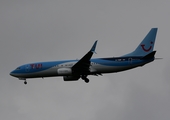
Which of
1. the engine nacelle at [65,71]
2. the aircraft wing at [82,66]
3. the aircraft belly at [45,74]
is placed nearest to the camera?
the aircraft wing at [82,66]

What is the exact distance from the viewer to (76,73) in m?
73.8

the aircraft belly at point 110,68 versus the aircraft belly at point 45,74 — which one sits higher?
the aircraft belly at point 110,68

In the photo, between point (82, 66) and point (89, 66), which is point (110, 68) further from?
point (82, 66)

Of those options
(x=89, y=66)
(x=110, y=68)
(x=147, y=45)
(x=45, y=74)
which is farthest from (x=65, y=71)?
(x=147, y=45)

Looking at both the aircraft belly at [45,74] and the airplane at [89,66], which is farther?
the aircraft belly at [45,74]

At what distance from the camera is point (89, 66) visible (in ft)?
240

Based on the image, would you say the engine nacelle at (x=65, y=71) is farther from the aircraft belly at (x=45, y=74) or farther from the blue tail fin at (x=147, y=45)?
the blue tail fin at (x=147, y=45)

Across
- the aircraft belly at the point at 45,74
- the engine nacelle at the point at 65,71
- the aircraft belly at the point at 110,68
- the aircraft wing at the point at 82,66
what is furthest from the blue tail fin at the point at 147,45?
the aircraft belly at the point at 45,74

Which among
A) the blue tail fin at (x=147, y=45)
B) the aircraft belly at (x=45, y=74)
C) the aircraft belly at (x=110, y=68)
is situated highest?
the blue tail fin at (x=147, y=45)

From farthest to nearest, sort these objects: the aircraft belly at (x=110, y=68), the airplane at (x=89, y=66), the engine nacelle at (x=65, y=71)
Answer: the engine nacelle at (x=65, y=71), the aircraft belly at (x=110, y=68), the airplane at (x=89, y=66)

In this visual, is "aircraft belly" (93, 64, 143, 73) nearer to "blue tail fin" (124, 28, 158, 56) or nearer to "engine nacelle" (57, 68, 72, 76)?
"blue tail fin" (124, 28, 158, 56)

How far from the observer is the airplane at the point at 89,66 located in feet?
237

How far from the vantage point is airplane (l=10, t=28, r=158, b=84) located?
7225 cm

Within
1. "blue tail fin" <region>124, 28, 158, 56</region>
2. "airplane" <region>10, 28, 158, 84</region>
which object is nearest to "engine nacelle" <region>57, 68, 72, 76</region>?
"airplane" <region>10, 28, 158, 84</region>
